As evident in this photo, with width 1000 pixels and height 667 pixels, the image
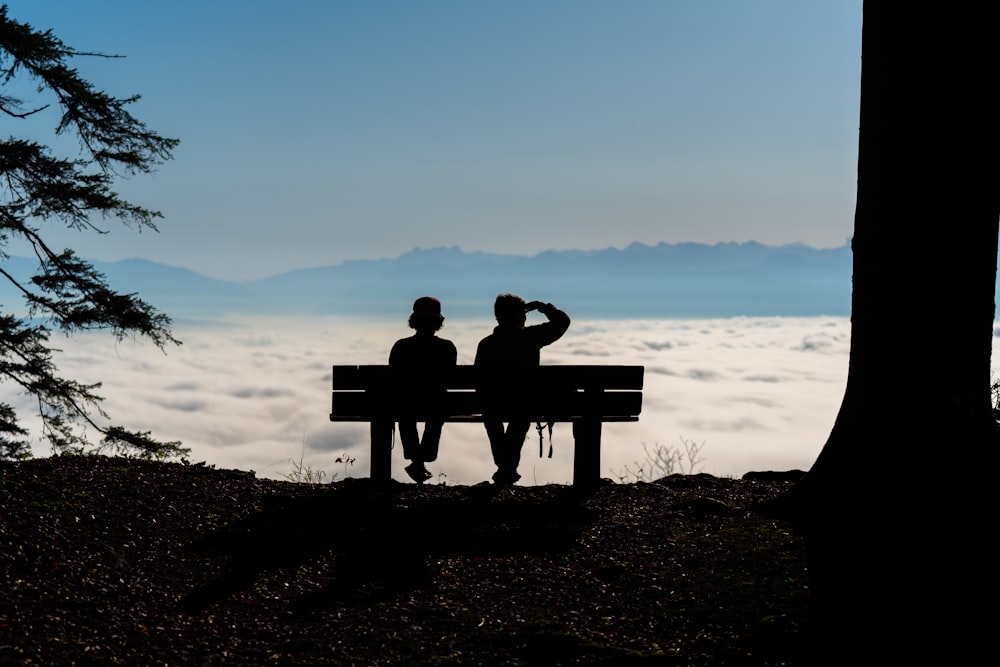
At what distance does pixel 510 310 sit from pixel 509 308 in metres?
0.02

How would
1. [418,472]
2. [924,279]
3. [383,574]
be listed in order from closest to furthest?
1. [383,574]
2. [924,279]
3. [418,472]

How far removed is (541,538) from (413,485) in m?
2.17

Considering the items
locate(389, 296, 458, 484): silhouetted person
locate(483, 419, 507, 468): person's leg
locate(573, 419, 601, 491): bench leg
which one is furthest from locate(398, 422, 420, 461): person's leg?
locate(573, 419, 601, 491): bench leg

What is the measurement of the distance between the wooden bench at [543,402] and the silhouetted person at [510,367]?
0.29ft

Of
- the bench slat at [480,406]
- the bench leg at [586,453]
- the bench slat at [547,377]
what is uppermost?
the bench slat at [547,377]

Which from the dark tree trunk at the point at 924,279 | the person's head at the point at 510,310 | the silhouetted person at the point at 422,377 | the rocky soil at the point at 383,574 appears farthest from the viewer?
the person's head at the point at 510,310

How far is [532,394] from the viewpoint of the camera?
9.84 m

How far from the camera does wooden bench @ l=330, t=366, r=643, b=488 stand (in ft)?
32.0

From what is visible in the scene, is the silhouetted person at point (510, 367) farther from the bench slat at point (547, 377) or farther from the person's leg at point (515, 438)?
the bench slat at point (547, 377)

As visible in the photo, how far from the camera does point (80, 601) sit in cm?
646

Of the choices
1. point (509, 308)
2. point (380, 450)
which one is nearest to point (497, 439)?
point (380, 450)

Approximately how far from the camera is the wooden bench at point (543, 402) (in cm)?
975

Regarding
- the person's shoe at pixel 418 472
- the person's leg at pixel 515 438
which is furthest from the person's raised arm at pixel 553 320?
the person's shoe at pixel 418 472

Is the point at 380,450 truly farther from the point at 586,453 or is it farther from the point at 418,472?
the point at 586,453
